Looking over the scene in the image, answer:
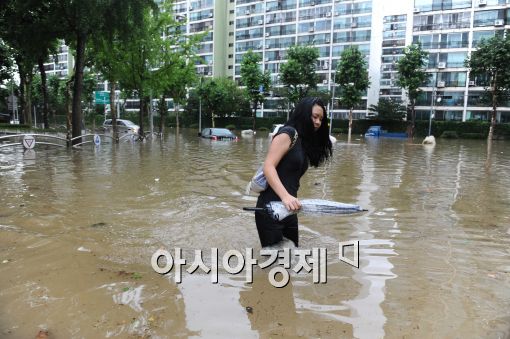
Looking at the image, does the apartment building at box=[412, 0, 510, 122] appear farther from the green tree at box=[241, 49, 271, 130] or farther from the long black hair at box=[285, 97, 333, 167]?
the long black hair at box=[285, 97, 333, 167]

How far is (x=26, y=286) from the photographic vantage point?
12.8 feet

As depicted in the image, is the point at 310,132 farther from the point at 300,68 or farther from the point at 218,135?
the point at 300,68

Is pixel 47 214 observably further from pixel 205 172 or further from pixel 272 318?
pixel 205 172

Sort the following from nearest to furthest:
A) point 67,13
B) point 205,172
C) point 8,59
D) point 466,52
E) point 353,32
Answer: point 205,172 < point 67,13 < point 8,59 < point 466,52 < point 353,32

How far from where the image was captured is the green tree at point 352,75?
50.8 meters

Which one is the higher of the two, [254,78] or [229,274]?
[254,78]

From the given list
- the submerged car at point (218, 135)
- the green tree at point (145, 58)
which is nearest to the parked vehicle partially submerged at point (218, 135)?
the submerged car at point (218, 135)

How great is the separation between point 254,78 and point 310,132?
50.5 metres

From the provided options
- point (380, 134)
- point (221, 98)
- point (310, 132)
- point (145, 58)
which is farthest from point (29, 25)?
point (380, 134)

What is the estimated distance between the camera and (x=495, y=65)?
1644 inches

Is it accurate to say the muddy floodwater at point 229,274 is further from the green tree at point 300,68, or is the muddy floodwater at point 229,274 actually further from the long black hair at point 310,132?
the green tree at point 300,68

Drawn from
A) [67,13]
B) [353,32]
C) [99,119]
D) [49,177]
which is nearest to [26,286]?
[49,177]

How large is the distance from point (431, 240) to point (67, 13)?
20.1 m

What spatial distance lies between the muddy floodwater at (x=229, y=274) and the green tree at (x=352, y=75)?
43483mm
